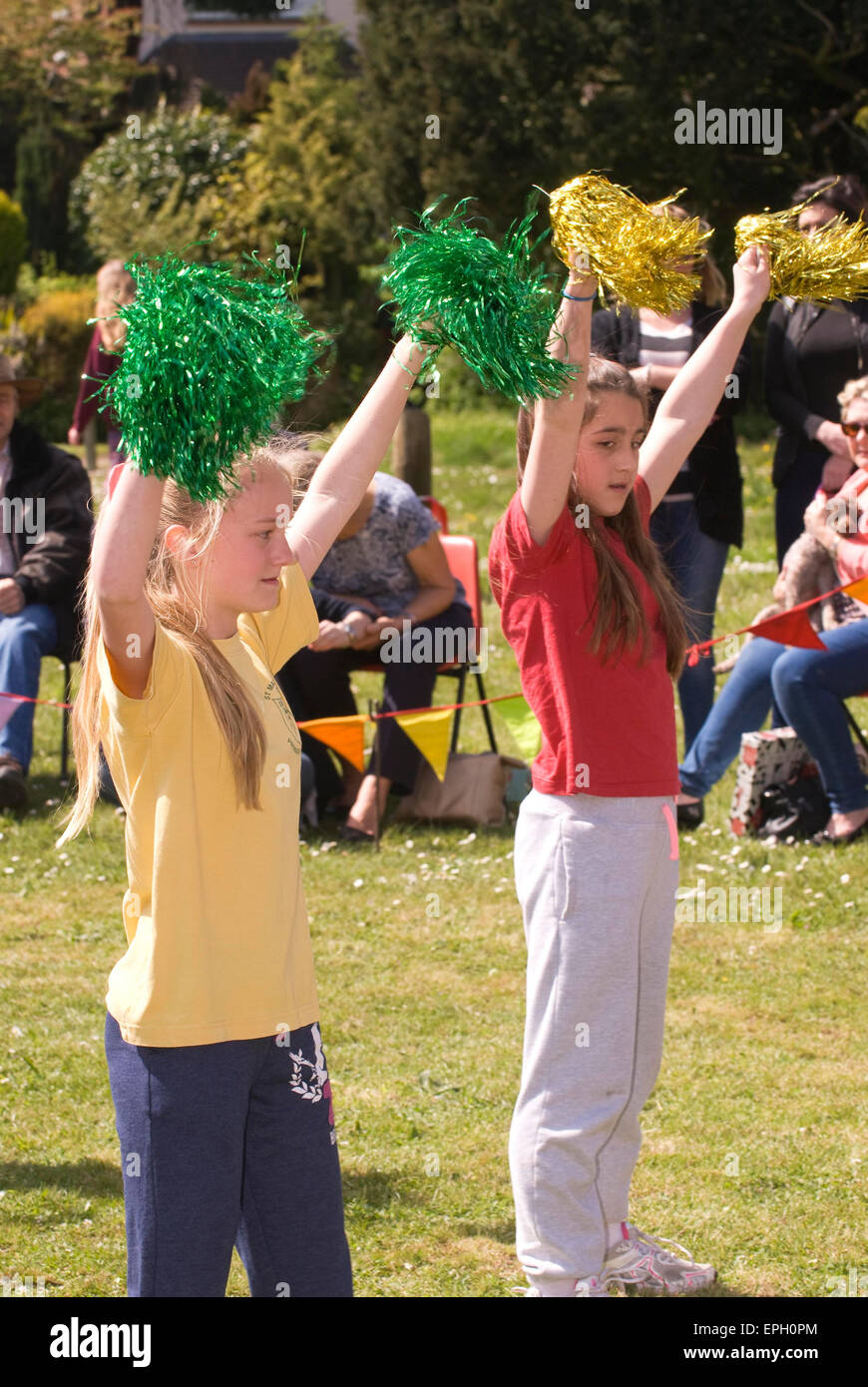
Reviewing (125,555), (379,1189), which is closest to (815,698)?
(379,1189)

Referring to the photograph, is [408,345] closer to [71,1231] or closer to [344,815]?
[71,1231]

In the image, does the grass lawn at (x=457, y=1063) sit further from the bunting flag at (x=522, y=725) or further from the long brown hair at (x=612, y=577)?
the bunting flag at (x=522, y=725)

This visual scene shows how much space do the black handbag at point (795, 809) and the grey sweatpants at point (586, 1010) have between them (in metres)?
3.11

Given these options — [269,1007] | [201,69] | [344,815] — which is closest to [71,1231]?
[269,1007]

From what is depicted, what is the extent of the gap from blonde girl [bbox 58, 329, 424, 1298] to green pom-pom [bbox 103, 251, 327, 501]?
0.61 feet

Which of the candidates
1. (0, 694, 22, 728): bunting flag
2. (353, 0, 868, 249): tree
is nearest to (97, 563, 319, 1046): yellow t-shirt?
(0, 694, 22, 728): bunting flag

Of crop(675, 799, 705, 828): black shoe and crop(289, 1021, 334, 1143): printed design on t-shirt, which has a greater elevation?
crop(289, 1021, 334, 1143): printed design on t-shirt

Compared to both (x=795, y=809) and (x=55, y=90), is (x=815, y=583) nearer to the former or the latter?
(x=795, y=809)

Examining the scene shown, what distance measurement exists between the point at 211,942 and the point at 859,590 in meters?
3.72

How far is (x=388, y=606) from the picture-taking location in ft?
20.3

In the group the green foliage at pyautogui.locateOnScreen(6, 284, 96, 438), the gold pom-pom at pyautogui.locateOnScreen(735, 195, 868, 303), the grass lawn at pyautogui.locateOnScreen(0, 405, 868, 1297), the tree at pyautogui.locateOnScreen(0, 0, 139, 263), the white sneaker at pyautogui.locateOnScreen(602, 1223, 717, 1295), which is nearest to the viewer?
the gold pom-pom at pyautogui.locateOnScreen(735, 195, 868, 303)

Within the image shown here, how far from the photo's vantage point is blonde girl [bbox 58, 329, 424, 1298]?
79.2 inches

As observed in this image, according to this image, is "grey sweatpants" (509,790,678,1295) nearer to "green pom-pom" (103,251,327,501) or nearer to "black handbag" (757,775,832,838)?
"green pom-pom" (103,251,327,501)

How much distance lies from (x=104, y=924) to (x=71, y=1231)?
6.54 ft
